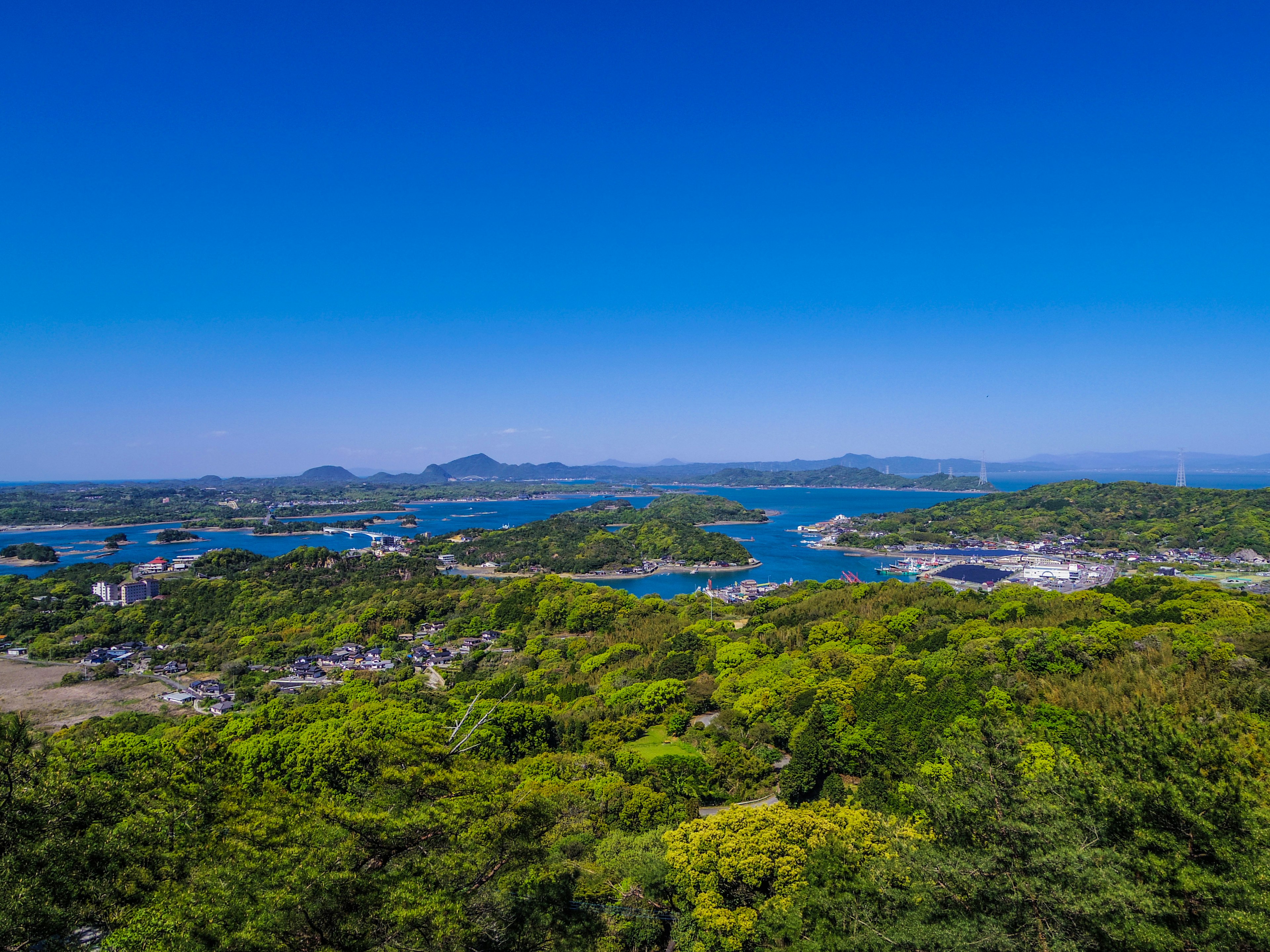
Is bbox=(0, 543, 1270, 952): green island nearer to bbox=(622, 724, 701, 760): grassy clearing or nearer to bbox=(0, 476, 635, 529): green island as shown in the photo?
bbox=(622, 724, 701, 760): grassy clearing

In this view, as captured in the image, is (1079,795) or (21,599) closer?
(1079,795)

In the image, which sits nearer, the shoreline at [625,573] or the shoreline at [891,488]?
the shoreline at [625,573]

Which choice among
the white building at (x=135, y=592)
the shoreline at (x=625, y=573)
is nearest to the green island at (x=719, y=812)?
the white building at (x=135, y=592)

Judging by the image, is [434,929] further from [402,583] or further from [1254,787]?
[402,583]

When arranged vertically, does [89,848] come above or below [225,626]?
above

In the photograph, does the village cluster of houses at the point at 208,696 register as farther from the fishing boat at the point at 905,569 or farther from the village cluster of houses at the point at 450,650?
the fishing boat at the point at 905,569

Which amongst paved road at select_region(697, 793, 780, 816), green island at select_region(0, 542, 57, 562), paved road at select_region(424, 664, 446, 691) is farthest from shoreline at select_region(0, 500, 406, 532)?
paved road at select_region(697, 793, 780, 816)

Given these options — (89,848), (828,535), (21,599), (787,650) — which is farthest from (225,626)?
(828,535)
